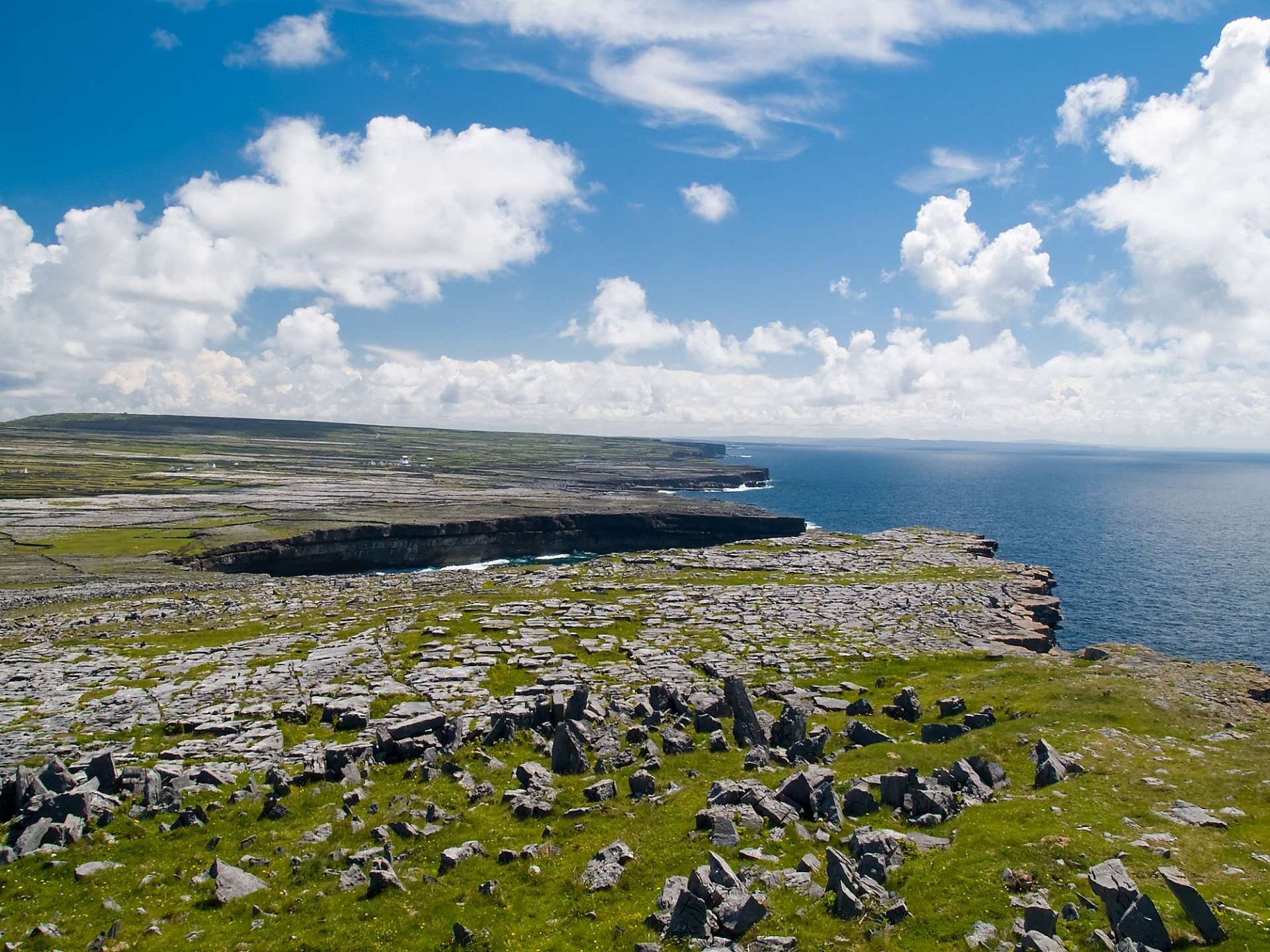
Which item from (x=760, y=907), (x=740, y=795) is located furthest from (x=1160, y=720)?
(x=760, y=907)

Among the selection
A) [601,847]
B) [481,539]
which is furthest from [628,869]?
[481,539]

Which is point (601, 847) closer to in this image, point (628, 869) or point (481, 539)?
point (628, 869)

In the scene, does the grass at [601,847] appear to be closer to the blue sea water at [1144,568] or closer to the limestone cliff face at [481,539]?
the blue sea water at [1144,568]

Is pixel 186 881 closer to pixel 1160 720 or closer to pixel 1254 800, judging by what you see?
pixel 1254 800

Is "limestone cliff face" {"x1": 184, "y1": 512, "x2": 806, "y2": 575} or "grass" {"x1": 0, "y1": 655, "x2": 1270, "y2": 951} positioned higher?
"grass" {"x1": 0, "y1": 655, "x2": 1270, "y2": 951}

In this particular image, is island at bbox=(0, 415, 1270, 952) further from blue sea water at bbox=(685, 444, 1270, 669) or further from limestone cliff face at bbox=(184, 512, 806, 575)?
limestone cliff face at bbox=(184, 512, 806, 575)

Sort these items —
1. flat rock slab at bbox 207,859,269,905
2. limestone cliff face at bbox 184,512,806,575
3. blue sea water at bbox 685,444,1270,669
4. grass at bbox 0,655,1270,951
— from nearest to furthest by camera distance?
grass at bbox 0,655,1270,951 → flat rock slab at bbox 207,859,269,905 → blue sea water at bbox 685,444,1270,669 → limestone cliff face at bbox 184,512,806,575

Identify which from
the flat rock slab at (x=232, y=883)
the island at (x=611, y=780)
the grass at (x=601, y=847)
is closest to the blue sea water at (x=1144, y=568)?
the island at (x=611, y=780)

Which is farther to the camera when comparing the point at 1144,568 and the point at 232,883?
the point at 1144,568

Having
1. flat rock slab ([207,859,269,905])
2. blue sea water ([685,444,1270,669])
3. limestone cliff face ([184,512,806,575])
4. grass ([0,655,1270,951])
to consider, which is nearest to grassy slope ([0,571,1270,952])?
grass ([0,655,1270,951])
